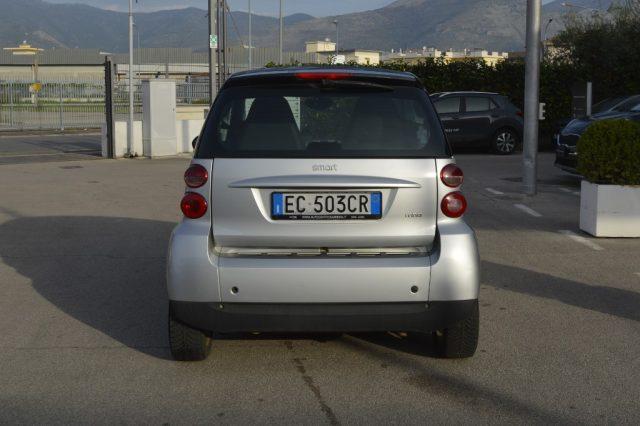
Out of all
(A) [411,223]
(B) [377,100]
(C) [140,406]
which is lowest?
(C) [140,406]

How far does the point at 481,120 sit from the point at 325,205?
19121mm

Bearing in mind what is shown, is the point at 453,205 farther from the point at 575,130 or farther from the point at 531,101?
the point at 575,130

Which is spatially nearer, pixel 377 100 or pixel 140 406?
pixel 140 406

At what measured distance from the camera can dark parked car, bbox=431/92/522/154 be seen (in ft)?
77.4

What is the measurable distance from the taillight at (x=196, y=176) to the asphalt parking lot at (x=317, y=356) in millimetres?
1085

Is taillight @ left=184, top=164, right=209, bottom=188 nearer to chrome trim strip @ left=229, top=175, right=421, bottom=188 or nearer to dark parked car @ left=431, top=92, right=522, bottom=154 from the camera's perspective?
chrome trim strip @ left=229, top=175, right=421, bottom=188

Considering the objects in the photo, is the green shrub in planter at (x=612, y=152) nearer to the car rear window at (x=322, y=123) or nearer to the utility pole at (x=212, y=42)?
the car rear window at (x=322, y=123)

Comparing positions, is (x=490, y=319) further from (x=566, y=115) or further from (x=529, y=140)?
(x=566, y=115)

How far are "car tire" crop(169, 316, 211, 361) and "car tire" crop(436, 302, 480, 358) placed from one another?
140 cm

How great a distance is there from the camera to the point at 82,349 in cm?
592

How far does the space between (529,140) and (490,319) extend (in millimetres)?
8468

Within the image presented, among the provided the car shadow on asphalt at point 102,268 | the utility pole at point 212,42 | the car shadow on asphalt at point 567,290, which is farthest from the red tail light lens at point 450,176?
the utility pole at point 212,42

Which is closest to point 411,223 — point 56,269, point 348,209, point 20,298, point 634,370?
point 348,209

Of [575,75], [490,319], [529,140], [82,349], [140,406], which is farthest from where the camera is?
[575,75]
